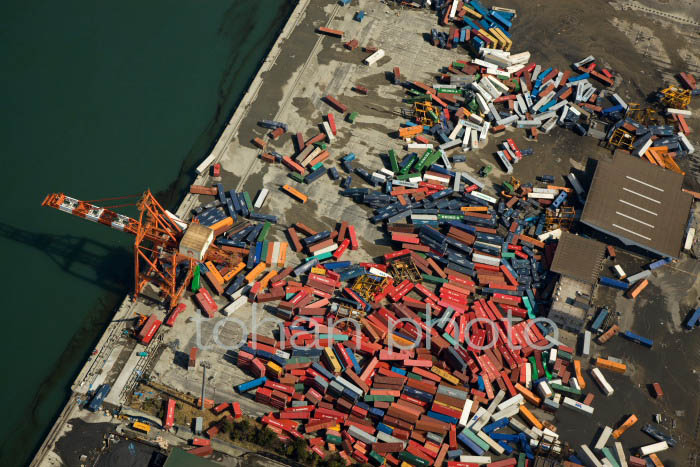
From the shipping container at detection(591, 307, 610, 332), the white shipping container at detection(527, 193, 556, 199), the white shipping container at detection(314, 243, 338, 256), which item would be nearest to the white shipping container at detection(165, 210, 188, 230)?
the white shipping container at detection(314, 243, 338, 256)

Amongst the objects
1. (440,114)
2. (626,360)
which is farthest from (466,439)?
(440,114)

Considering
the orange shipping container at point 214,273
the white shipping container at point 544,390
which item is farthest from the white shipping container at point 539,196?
the orange shipping container at point 214,273

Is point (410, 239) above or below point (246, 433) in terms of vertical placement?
above

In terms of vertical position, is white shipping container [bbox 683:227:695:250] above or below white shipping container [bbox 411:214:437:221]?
above

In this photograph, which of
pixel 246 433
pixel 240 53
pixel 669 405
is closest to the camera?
pixel 246 433

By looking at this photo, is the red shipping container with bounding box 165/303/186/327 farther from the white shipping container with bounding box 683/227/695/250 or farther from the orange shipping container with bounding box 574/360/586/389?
the white shipping container with bounding box 683/227/695/250

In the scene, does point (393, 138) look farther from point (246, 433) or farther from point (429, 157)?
point (246, 433)

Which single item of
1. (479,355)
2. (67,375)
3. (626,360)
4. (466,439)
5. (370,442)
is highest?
(626,360)
